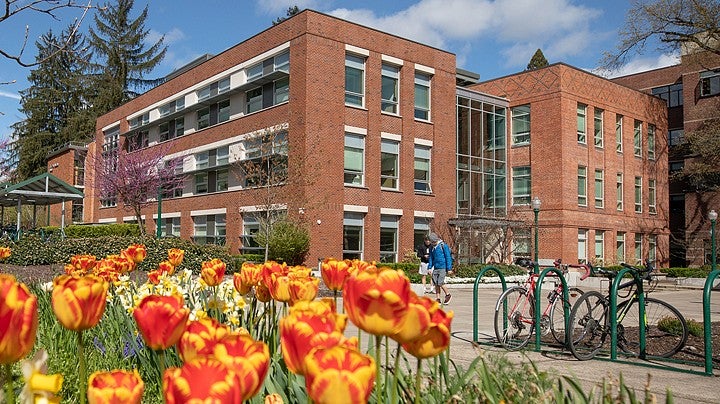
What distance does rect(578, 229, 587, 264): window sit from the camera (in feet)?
112

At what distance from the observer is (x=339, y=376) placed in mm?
1104

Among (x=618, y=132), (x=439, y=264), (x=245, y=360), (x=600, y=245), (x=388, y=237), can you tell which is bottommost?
(x=439, y=264)

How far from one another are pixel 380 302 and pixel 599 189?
1466 inches

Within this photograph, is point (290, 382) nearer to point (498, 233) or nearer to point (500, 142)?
point (498, 233)

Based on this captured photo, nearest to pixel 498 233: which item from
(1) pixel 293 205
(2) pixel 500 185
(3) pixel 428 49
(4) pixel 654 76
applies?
(2) pixel 500 185

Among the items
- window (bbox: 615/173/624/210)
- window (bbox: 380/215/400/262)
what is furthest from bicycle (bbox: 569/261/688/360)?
window (bbox: 615/173/624/210)

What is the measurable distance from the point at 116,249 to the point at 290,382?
18.2 meters

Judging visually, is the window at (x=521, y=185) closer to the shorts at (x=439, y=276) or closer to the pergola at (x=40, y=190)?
the shorts at (x=439, y=276)

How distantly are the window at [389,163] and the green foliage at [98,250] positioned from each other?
10.6 meters

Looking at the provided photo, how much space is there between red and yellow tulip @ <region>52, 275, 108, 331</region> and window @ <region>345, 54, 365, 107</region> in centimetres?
2687

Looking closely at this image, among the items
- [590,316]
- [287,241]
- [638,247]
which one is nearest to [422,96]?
[287,241]

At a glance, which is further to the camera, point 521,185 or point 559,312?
point 521,185

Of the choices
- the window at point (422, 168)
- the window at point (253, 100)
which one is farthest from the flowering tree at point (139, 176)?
the window at point (422, 168)

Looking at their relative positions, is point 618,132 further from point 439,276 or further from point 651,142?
point 439,276
